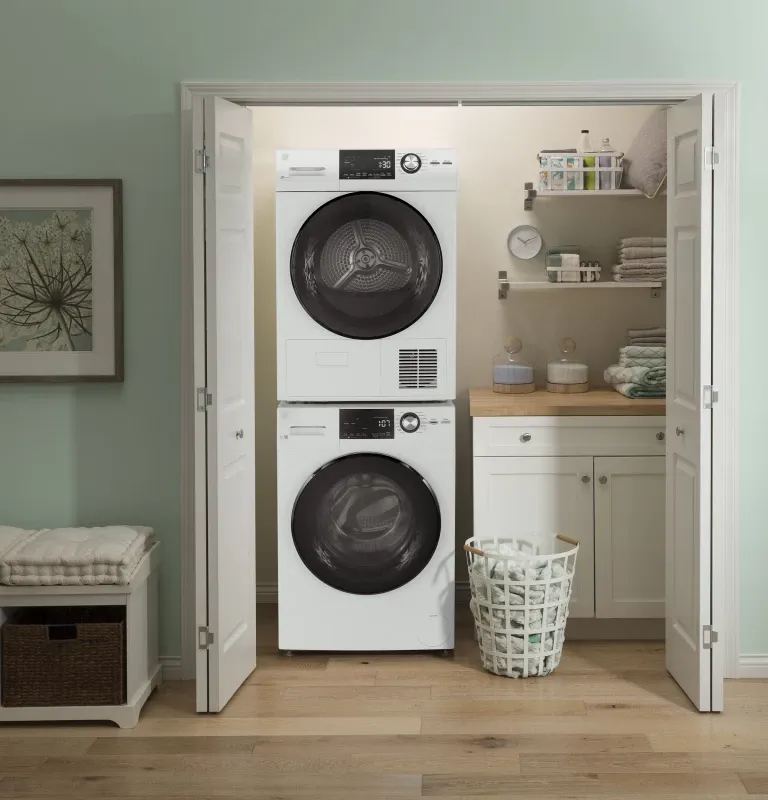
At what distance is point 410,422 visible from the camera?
334 centimetres

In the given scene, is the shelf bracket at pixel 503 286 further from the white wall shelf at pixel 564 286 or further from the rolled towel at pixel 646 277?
the rolled towel at pixel 646 277

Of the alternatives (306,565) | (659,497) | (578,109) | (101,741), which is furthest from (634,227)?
(101,741)

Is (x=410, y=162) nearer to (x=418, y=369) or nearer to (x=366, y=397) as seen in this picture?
(x=418, y=369)

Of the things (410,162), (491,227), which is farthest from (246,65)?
(491,227)

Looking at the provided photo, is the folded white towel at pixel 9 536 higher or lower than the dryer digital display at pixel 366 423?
lower

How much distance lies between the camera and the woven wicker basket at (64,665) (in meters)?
2.80

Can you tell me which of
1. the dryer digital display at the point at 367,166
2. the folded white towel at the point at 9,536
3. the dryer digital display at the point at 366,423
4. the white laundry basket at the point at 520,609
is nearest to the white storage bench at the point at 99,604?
the folded white towel at the point at 9,536

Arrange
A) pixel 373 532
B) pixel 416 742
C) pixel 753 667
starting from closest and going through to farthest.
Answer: pixel 416 742 < pixel 753 667 < pixel 373 532

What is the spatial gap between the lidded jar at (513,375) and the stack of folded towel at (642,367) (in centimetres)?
35

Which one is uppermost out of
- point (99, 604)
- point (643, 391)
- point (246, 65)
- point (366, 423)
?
point (246, 65)

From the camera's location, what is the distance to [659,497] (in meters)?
3.49

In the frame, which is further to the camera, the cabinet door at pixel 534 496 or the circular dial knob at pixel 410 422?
the cabinet door at pixel 534 496

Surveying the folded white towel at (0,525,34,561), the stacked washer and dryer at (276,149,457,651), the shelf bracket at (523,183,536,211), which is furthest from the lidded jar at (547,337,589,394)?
the folded white towel at (0,525,34,561)

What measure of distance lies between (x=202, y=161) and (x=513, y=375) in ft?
5.45
